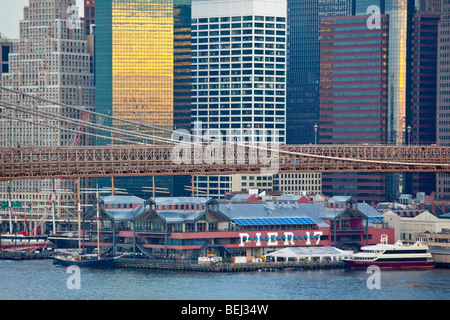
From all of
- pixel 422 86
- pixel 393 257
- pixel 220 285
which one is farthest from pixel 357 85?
pixel 220 285

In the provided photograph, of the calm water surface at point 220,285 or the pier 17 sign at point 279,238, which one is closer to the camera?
the calm water surface at point 220,285

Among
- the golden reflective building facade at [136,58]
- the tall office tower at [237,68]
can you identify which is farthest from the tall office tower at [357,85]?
the golden reflective building facade at [136,58]

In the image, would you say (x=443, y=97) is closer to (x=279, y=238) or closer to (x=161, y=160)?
(x=279, y=238)

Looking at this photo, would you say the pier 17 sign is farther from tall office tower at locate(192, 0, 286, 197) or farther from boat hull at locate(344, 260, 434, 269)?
tall office tower at locate(192, 0, 286, 197)

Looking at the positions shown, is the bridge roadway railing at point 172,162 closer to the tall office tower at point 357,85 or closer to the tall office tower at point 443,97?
the tall office tower at point 443,97

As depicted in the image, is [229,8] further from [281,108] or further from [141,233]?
[141,233]

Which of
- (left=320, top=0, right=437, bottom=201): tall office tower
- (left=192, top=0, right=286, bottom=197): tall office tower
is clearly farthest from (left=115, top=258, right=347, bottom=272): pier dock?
(left=320, top=0, right=437, bottom=201): tall office tower
